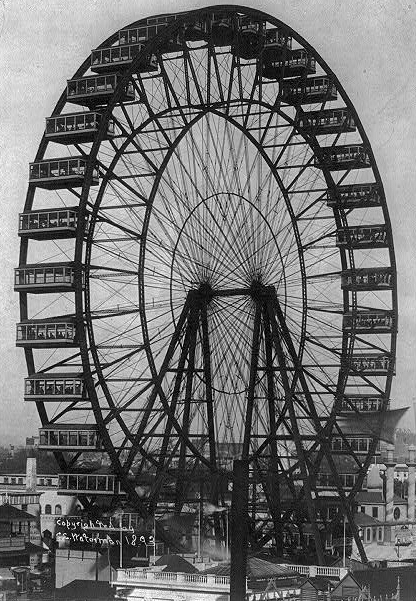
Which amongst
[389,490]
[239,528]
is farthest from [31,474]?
[239,528]

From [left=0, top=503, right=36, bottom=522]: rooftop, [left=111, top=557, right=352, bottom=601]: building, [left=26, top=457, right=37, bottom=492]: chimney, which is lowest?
[left=111, top=557, right=352, bottom=601]: building

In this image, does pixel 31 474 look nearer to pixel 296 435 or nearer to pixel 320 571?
pixel 296 435

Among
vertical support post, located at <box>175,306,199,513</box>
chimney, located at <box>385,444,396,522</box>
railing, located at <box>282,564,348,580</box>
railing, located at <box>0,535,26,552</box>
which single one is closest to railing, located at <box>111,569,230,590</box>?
vertical support post, located at <box>175,306,199,513</box>

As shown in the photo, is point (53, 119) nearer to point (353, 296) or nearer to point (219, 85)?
point (219, 85)

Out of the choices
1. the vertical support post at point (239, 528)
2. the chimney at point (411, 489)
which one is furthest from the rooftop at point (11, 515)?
the vertical support post at point (239, 528)

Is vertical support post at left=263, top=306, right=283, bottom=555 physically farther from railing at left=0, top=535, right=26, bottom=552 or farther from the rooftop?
the rooftop
